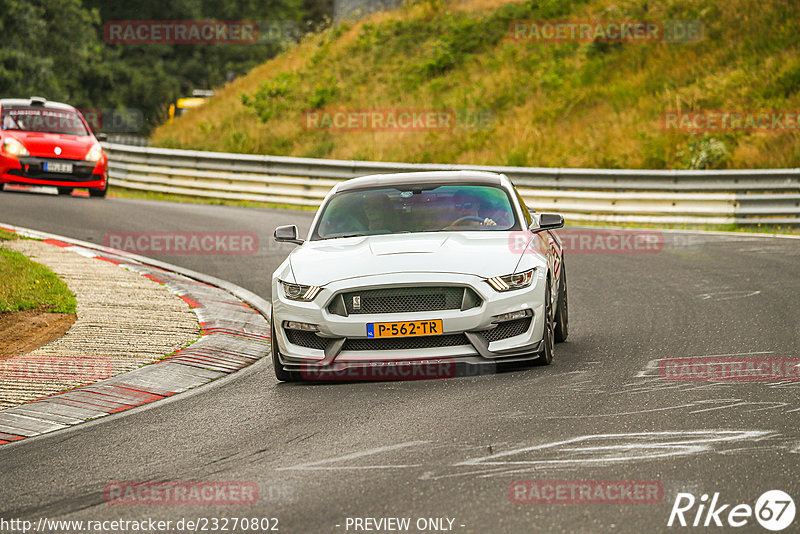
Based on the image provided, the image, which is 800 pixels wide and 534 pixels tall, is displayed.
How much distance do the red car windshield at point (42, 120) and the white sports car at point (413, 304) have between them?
16.0 meters

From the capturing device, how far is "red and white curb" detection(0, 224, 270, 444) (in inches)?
301

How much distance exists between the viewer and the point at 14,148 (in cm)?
2248

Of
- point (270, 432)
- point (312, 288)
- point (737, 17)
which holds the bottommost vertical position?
point (270, 432)

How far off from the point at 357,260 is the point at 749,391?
288 cm

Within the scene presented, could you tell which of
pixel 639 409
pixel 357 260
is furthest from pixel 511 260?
pixel 639 409

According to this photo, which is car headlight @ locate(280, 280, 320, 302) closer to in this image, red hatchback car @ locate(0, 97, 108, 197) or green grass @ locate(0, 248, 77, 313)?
green grass @ locate(0, 248, 77, 313)

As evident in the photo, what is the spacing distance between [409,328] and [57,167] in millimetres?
16354

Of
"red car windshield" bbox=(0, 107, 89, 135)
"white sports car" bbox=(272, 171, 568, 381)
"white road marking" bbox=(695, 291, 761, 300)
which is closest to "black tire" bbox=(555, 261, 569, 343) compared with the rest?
"white sports car" bbox=(272, 171, 568, 381)

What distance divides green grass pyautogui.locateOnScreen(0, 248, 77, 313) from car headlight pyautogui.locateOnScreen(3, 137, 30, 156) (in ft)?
32.0

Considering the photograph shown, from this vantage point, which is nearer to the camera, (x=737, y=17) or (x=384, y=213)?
(x=384, y=213)

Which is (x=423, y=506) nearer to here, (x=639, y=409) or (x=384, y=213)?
(x=639, y=409)

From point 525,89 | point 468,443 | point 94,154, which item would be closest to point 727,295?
point 468,443

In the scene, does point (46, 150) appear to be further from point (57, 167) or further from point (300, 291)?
point (300, 291)

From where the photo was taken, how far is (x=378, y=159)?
29.1m
